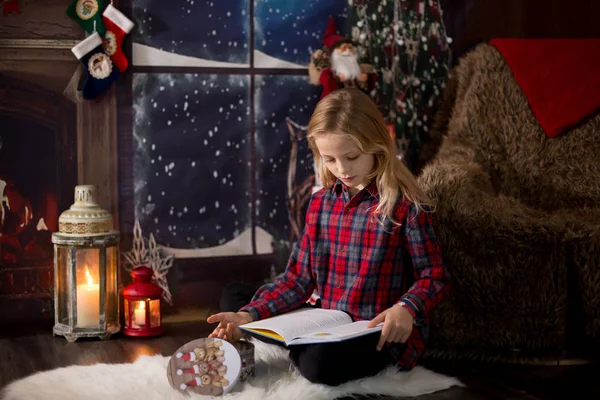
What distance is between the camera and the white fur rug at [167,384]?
A: 5.69 ft

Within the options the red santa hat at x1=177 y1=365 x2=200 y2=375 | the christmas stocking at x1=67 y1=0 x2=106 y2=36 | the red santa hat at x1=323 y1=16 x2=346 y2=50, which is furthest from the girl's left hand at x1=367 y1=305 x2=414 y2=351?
the christmas stocking at x1=67 y1=0 x2=106 y2=36

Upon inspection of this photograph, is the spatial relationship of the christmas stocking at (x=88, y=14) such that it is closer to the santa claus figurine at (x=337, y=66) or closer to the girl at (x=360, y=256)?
the santa claus figurine at (x=337, y=66)

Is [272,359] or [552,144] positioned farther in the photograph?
[552,144]

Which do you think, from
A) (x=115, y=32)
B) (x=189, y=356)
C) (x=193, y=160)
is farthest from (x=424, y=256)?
(x=115, y=32)

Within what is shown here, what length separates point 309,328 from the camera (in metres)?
1.75

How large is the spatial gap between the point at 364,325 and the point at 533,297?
65 cm

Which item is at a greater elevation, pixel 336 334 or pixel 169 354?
pixel 336 334

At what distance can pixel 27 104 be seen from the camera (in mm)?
2562

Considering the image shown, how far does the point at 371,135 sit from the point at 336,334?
1.63ft

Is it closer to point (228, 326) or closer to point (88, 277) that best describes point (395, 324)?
point (228, 326)

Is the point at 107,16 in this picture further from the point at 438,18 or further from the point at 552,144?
the point at 552,144

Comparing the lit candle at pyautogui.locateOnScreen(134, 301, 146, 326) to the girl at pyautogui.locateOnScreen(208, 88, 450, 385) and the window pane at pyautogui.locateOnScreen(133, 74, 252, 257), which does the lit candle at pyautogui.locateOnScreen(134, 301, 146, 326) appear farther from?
the girl at pyautogui.locateOnScreen(208, 88, 450, 385)

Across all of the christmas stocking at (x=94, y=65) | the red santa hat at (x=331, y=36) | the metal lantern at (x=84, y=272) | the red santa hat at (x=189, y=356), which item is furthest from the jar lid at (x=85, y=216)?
the red santa hat at (x=331, y=36)

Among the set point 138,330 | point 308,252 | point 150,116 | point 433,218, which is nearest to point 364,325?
point 308,252
